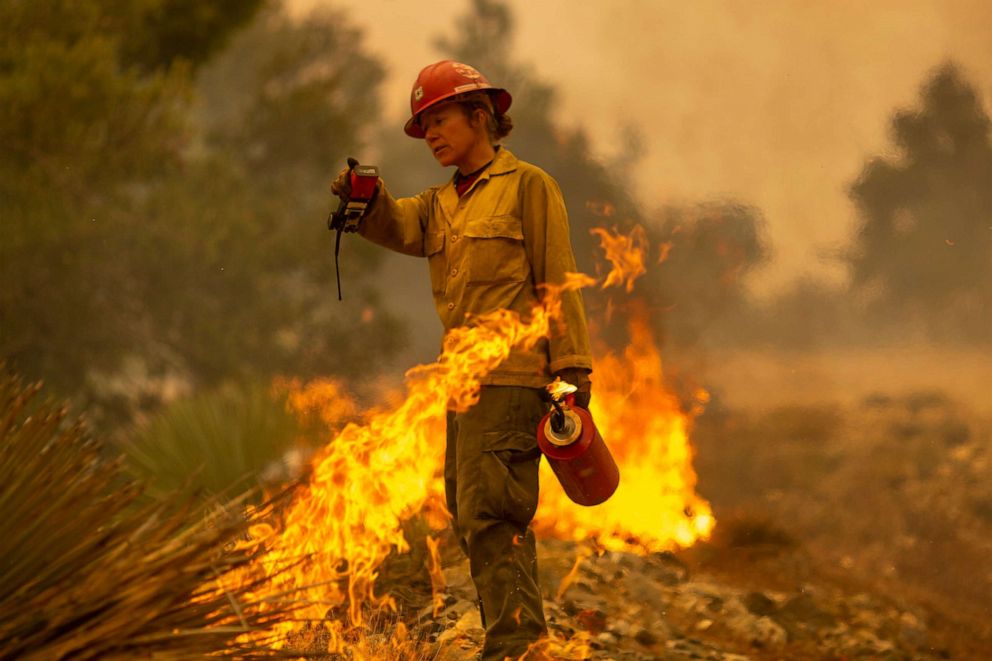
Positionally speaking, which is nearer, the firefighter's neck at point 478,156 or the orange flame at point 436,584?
the firefighter's neck at point 478,156

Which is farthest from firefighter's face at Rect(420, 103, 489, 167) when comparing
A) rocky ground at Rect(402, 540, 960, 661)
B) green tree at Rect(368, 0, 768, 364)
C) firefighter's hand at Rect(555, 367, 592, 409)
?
green tree at Rect(368, 0, 768, 364)

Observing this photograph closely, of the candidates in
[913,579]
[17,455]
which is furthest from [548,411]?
[913,579]

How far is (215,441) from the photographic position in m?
6.52

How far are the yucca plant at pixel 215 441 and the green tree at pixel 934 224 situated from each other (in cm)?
794

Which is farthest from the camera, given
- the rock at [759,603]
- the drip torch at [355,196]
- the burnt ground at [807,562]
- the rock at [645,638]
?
the rock at [759,603]

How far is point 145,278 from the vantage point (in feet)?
48.2

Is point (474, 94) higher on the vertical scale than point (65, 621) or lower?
higher

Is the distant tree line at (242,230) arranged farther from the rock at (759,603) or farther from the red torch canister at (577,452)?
the red torch canister at (577,452)

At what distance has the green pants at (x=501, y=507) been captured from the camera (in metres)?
3.88

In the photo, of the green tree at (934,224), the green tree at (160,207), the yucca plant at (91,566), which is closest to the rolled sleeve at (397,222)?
the yucca plant at (91,566)

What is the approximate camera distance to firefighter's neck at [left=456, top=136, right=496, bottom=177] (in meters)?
4.23

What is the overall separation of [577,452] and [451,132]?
121 cm

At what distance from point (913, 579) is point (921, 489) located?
1.92 metres

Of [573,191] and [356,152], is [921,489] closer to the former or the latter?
[573,191]
